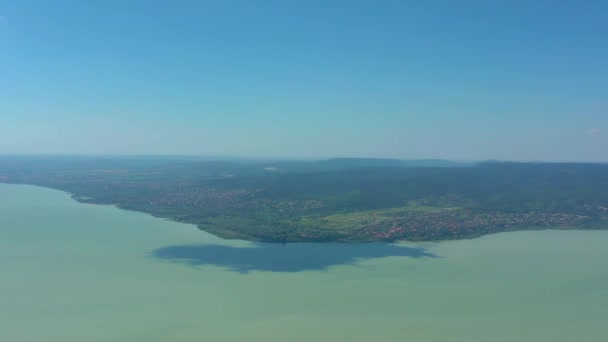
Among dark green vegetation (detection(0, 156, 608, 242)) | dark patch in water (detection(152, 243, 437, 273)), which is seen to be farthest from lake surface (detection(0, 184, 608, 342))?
dark green vegetation (detection(0, 156, 608, 242))

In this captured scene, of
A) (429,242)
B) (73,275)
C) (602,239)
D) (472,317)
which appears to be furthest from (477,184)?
(73,275)

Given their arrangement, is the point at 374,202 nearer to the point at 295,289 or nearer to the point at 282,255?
the point at 282,255

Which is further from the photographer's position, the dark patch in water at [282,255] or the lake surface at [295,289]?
the dark patch in water at [282,255]

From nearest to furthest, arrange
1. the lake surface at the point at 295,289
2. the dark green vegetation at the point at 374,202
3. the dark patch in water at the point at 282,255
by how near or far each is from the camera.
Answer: the lake surface at the point at 295,289 → the dark patch in water at the point at 282,255 → the dark green vegetation at the point at 374,202

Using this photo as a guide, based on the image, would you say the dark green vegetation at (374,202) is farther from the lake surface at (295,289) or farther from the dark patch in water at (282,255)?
the lake surface at (295,289)

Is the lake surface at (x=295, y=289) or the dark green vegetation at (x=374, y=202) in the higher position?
the dark green vegetation at (x=374, y=202)

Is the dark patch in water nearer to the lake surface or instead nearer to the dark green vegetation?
the lake surface

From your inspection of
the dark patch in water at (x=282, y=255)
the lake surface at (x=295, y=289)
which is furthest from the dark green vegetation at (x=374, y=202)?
the lake surface at (x=295, y=289)

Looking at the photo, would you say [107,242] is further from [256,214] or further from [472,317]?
[472,317]

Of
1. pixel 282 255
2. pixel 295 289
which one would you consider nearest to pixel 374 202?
pixel 282 255
